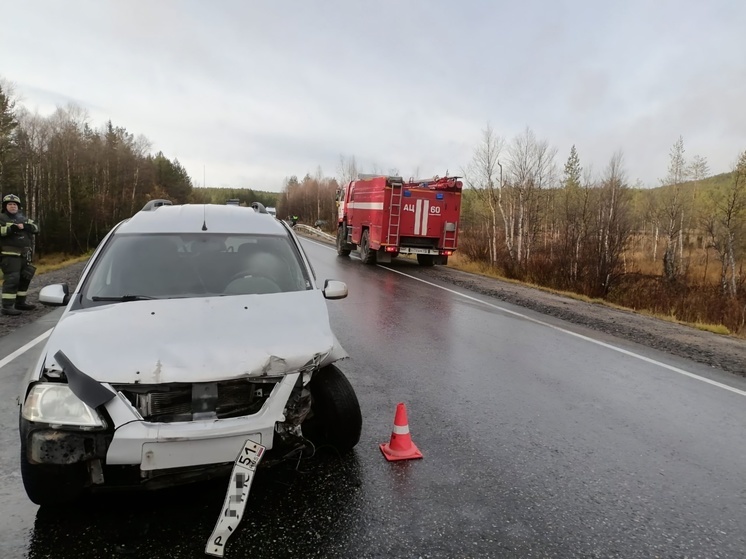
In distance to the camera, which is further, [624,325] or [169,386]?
[624,325]

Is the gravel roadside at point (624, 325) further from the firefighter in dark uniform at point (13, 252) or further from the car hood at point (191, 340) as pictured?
the car hood at point (191, 340)

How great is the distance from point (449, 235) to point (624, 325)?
8.70 metres

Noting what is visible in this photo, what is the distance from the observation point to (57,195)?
2041 inches

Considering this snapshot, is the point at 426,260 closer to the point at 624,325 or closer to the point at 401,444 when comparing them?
the point at 624,325

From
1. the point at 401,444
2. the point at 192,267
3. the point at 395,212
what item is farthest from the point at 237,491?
the point at 395,212

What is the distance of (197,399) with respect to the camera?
259 cm

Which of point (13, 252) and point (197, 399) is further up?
point (13, 252)

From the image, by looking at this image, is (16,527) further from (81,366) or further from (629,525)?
(629,525)

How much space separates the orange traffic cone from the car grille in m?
1.21

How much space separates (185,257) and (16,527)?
6.76ft

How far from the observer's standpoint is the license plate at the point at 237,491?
246 centimetres

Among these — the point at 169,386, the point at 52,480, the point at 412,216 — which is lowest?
the point at 52,480

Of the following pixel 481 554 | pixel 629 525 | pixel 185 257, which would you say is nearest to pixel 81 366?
pixel 185 257

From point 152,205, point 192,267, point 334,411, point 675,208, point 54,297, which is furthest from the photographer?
point 675,208
